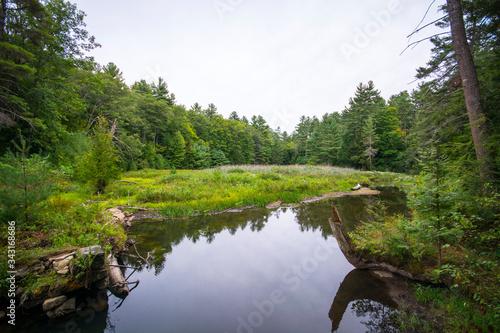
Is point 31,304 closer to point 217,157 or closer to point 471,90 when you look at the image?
point 471,90

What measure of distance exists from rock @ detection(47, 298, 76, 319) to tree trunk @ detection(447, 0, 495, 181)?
866 cm

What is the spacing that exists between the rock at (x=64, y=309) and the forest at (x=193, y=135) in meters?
2.34

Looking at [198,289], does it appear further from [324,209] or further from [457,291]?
[324,209]

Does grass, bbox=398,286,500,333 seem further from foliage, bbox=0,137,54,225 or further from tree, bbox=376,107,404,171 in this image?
tree, bbox=376,107,404,171

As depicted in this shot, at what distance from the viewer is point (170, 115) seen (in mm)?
38188

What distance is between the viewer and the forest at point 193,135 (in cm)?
363

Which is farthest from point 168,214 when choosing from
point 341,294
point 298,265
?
point 341,294

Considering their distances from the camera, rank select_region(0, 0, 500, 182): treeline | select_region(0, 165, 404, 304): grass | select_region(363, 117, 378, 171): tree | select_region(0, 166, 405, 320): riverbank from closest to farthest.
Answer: select_region(0, 166, 405, 320): riverbank, select_region(0, 165, 404, 304): grass, select_region(0, 0, 500, 182): treeline, select_region(363, 117, 378, 171): tree

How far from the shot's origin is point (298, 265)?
5617 millimetres

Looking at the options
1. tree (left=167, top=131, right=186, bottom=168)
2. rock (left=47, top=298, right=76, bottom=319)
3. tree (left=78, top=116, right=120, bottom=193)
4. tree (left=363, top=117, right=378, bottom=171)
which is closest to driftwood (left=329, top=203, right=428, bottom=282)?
rock (left=47, top=298, right=76, bottom=319)

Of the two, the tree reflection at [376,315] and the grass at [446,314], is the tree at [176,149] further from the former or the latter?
the grass at [446,314]

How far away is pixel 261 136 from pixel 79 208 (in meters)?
58.1

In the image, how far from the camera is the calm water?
3496 millimetres

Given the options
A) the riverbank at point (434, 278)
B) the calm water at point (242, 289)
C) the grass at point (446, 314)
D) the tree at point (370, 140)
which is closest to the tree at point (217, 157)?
the tree at point (370, 140)
